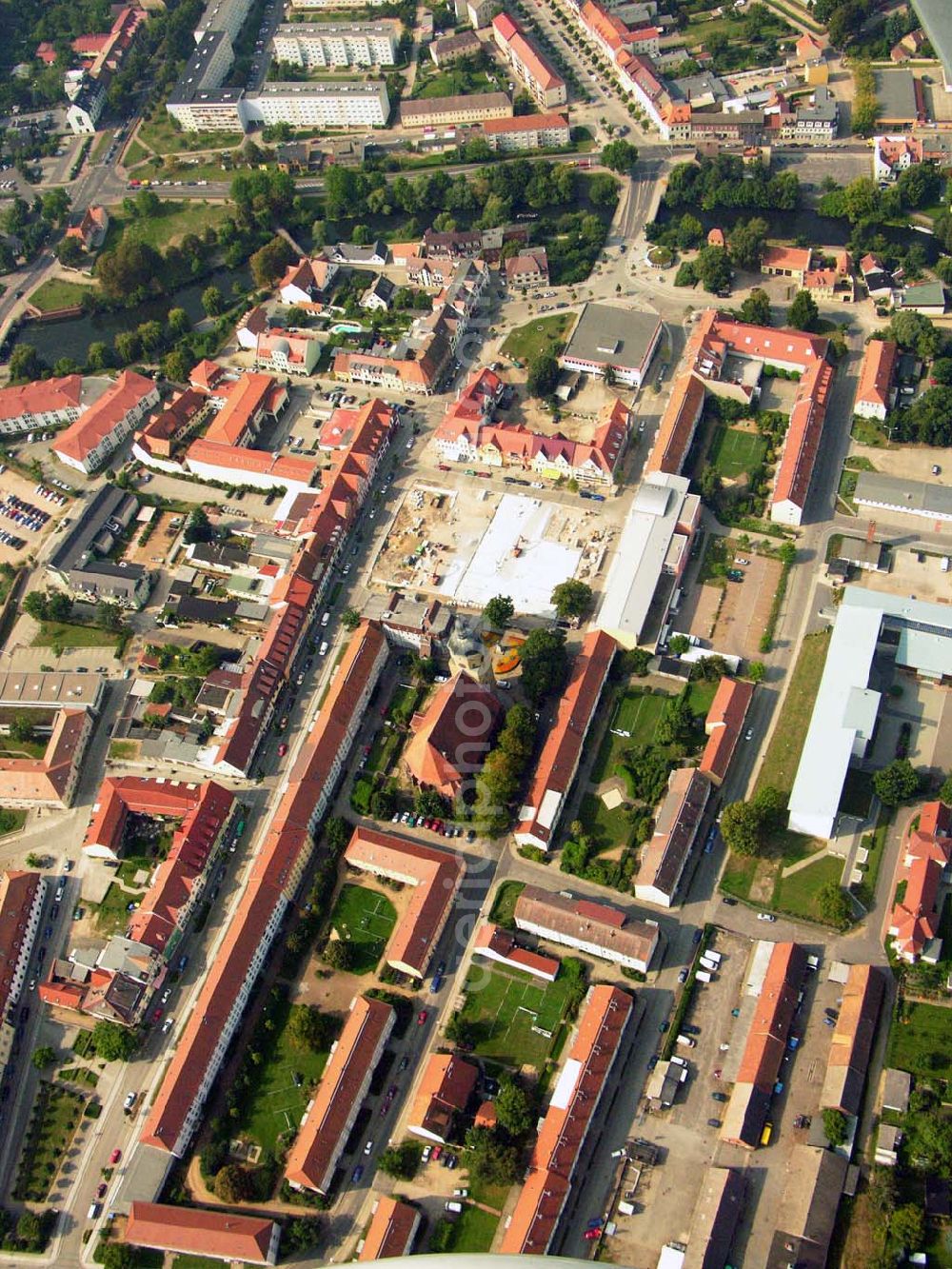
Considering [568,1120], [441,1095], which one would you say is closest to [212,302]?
[441,1095]

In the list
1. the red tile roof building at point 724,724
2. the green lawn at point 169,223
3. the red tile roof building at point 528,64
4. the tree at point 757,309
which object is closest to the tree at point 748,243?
the tree at point 757,309

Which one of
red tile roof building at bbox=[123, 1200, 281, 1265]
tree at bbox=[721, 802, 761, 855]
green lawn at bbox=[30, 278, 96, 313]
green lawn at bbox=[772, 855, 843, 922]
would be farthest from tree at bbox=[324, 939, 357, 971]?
green lawn at bbox=[30, 278, 96, 313]

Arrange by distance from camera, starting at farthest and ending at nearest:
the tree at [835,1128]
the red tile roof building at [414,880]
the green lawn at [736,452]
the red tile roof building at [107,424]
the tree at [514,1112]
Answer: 1. the red tile roof building at [107,424]
2. the green lawn at [736,452]
3. the red tile roof building at [414,880]
4. the tree at [514,1112]
5. the tree at [835,1128]

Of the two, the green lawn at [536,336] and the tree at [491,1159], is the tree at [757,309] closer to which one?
the green lawn at [536,336]

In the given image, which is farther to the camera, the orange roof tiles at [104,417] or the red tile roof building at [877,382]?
the orange roof tiles at [104,417]

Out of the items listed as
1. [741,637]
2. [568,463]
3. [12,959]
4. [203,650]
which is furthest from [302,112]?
[12,959]

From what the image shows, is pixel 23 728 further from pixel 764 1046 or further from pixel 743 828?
pixel 764 1046

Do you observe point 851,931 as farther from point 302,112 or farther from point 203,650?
point 302,112
